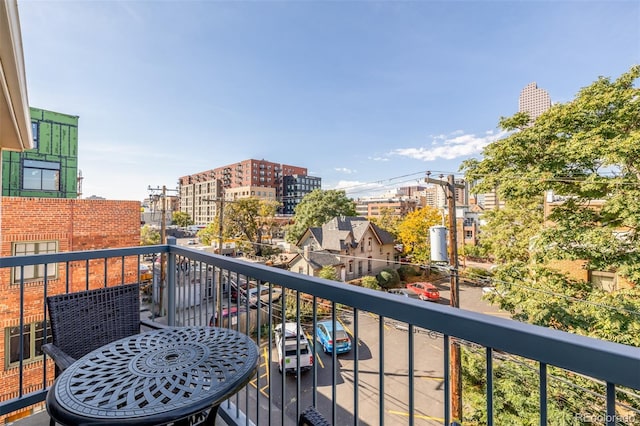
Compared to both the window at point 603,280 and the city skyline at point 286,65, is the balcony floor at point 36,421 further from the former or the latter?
the window at point 603,280

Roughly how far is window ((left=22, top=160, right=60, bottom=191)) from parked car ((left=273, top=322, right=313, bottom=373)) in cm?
1157

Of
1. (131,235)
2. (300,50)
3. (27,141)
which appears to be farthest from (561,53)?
(131,235)

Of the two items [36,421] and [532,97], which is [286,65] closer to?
[532,97]

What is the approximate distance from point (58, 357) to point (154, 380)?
0.69 metres

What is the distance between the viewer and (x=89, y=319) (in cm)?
149

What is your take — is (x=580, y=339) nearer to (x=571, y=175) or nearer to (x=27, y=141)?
(x=27, y=141)

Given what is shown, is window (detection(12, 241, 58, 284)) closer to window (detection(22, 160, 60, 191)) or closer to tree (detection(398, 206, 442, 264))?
window (detection(22, 160, 60, 191))

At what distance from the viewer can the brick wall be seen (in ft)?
20.5

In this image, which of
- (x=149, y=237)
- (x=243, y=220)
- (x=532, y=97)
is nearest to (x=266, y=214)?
(x=243, y=220)

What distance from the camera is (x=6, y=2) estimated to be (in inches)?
40.8

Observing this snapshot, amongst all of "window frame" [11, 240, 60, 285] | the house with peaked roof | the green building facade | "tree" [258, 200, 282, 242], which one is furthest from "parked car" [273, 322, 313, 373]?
"tree" [258, 200, 282, 242]

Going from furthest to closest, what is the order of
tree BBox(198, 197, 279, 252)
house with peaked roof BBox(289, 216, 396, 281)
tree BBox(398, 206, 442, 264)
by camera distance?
1. tree BBox(198, 197, 279, 252)
2. tree BBox(398, 206, 442, 264)
3. house with peaked roof BBox(289, 216, 396, 281)

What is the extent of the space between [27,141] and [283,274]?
3080 millimetres

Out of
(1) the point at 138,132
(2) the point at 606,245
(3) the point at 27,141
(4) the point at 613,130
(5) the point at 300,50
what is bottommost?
(2) the point at 606,245
